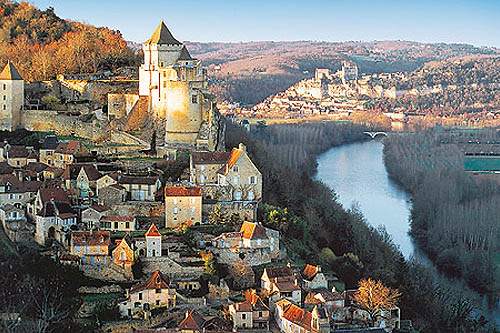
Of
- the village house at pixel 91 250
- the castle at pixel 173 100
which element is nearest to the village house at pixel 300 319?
the village house at pixel 91 250

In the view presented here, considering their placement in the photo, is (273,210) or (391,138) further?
(391,138)

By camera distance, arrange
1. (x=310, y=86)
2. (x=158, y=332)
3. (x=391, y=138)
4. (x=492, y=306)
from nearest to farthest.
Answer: (x=158, y=332) < (x=492, y=306) < (x=391, y=138) < (x=310, y=86)

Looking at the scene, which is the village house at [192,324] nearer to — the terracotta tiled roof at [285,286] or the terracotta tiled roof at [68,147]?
the terracotta tiled roof at [285,286]

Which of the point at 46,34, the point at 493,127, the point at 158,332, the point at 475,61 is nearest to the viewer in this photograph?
the point at 158,332

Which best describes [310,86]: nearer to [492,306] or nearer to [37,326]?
[492,306]

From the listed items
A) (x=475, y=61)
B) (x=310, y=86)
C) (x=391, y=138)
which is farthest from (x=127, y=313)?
(x=475, y=61)

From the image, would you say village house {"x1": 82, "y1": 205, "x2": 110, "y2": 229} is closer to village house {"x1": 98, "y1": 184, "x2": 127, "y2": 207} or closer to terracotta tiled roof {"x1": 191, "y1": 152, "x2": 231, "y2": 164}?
village house {"x1": 98, "y1": 184, "x2": 127, "y2": 207}

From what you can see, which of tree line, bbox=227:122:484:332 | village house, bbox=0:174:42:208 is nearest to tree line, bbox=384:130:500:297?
tree line, bbox=227:122:484:332
